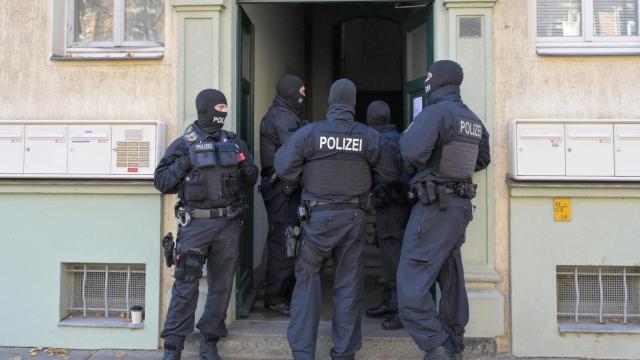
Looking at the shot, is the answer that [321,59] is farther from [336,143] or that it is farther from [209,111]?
[336,143]

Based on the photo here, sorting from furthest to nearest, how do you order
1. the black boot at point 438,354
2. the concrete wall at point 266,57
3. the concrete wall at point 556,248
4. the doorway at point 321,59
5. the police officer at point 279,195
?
1. the concrete wall at point 266,57
2. the doorway at point 321,59
3. the police officer at point 279,195
4. the concrete wall at point 556,248
5. the black boot at point 438,354

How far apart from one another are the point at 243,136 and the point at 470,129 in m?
2.06

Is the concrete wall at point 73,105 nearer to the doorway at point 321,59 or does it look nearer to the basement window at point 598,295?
the doorway at point 321,59

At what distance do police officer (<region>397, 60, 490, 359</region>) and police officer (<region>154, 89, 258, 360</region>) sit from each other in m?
1.28

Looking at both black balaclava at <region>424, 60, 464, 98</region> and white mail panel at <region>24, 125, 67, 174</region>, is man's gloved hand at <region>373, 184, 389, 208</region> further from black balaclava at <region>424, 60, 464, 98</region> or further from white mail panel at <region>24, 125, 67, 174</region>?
white mail panel at <region>24, 125, 67, 174</region>

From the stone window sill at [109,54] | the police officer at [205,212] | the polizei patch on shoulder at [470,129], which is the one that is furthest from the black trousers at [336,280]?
the stone window sill at [109,54]

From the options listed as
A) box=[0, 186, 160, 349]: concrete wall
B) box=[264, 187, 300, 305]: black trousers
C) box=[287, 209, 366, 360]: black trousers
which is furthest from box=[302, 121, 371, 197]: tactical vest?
box=[0, 186, 160, 349]: concrete wall

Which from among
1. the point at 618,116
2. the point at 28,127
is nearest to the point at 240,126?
the point at 28,127

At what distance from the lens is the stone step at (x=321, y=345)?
4.39 metres

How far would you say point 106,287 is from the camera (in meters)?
4.79

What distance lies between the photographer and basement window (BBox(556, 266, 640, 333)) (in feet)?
14.7

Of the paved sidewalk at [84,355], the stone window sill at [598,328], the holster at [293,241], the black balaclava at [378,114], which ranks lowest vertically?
the paved sidewalk at [84,355]

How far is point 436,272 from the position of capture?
12.7 ft

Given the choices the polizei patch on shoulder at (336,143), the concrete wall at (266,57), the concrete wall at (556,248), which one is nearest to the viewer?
the polizei patch on shoulder at (336,143)
